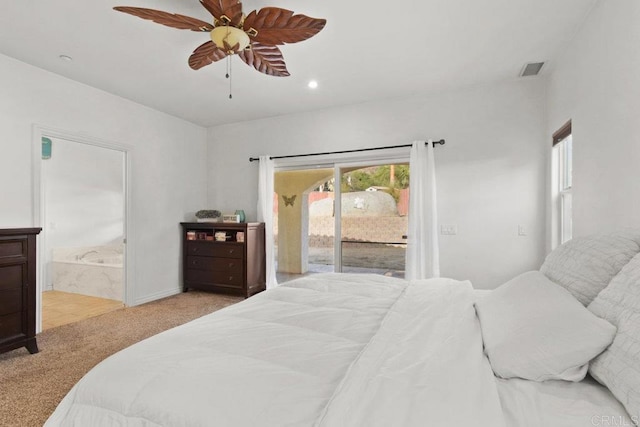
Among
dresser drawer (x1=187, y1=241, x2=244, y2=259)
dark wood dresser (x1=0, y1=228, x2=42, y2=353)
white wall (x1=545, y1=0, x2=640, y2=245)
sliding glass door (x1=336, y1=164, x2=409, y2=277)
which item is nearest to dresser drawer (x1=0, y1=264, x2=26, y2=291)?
dark wood dresser (x1=0, y1=228, x2=42, y2=353)

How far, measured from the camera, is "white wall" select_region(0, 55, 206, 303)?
285 centimetres

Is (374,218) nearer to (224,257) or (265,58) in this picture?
(224,257)

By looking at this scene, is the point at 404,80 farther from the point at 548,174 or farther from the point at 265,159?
the point at 265,159

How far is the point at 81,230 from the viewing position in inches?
214

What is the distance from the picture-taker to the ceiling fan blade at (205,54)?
7.27 ft

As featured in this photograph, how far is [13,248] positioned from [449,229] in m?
4.18

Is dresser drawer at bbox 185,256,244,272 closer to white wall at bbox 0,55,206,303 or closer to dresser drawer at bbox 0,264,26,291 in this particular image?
white wall at bbox 0,55,206,303

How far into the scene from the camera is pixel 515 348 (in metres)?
0.97

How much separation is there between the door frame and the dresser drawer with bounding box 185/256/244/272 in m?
0.82

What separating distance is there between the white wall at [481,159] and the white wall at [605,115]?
0.72 m

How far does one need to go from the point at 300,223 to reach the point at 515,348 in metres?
3.92

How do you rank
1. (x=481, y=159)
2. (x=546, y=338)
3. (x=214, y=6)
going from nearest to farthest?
1. (x=546, y=338)
2. (x=214, y=6)
3. (x=481, y=159)

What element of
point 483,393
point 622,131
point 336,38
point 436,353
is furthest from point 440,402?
point 336,38

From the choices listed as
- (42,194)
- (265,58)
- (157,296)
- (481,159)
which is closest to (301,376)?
(265,58)
